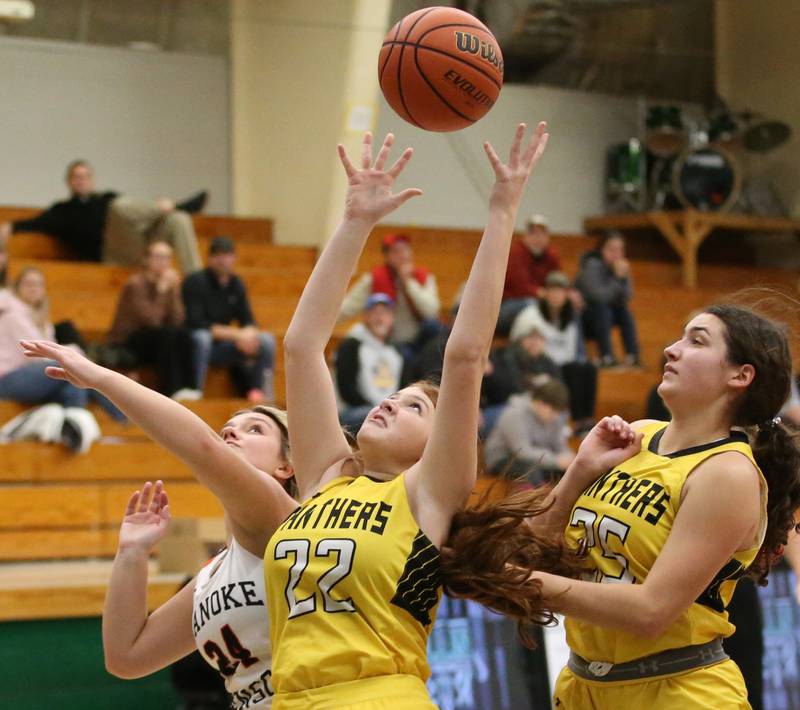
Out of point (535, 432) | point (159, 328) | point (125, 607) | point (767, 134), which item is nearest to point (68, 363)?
point (125, 607)

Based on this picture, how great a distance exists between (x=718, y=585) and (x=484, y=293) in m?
0.89

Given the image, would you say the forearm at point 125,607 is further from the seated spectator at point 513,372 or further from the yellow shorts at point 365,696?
the seated spectator at point 513,372

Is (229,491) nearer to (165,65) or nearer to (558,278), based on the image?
(558,278)

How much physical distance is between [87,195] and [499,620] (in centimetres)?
610

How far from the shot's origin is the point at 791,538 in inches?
134

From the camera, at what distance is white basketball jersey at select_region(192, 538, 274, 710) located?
2.99 m

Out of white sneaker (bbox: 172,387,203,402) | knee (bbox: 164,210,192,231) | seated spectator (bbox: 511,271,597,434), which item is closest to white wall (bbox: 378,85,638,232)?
knee (bbox: 164,210,192,231)

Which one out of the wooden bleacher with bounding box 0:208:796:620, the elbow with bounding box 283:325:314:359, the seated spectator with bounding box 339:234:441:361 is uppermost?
the elbow with bounding box 283:325:314:359

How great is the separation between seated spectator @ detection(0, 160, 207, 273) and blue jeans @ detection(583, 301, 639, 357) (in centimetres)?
333

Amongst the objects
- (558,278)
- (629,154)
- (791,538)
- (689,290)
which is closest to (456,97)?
(791,538)

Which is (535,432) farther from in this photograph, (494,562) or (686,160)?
(686,160)

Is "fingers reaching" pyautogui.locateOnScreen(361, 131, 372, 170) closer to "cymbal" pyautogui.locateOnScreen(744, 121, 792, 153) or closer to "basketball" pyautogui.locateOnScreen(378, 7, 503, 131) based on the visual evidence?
"basketball" pyautogui.locateOnScreen(378, 7, 503, 131)

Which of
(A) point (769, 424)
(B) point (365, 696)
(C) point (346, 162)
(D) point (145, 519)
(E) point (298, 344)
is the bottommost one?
(B) point (365, 696)

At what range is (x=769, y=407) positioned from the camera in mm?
3031
